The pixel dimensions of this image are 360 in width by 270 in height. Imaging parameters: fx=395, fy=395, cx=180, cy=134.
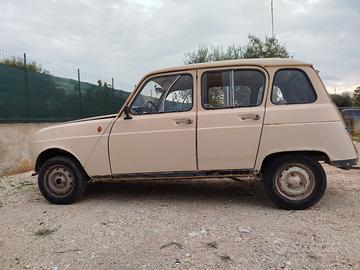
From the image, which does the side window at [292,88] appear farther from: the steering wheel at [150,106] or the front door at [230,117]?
the steering wheel at [150,106]

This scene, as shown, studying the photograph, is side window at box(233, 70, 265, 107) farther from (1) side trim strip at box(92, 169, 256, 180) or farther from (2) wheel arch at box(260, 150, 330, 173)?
(1) side trim strip at box(92, 169, 256, 180)

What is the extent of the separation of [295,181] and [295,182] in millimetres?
13

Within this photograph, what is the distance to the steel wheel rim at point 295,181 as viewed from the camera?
528 cm

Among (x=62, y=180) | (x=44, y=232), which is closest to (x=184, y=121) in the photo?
(x=62, y=180)

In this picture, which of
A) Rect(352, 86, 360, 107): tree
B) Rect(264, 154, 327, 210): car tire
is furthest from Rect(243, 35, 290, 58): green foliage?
Rect(352, 86, 360, 107): tree

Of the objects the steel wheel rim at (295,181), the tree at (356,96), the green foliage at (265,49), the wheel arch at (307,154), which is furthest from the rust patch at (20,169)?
the tree at (356,96)

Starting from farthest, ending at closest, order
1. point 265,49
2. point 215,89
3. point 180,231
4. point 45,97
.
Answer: point 265,49
point 45,97
point 215,89
point 180,231

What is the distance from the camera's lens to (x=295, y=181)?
5.32m

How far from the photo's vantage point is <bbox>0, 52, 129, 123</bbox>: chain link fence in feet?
30.4

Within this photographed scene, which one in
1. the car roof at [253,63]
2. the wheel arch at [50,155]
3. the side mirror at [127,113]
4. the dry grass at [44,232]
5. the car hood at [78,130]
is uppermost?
the car roof at [253,63]

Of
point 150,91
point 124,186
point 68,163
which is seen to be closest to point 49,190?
point 68,163

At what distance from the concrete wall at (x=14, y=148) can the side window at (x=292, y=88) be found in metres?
6.35

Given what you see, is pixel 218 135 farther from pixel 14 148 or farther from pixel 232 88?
pixel 14 148

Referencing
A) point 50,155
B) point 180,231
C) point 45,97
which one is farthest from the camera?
point 45,97
